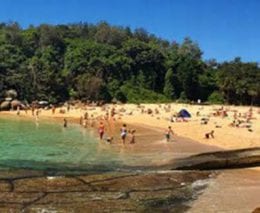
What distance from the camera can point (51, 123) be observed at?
6019 cm

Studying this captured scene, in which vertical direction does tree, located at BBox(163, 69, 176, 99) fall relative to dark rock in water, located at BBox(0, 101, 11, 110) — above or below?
above

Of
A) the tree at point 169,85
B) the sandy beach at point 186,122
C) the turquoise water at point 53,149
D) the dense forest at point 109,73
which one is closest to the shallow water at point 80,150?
the turquoise water at point 53,149

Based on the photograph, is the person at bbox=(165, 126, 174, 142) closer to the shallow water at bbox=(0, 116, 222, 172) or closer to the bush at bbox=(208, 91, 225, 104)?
the shallow water at bbox=(0, 116, 222, 172)

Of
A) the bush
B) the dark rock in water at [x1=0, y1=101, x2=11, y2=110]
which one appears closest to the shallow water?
the dark rock in water at [x1=0, y1=101, x2=11, y2=110]

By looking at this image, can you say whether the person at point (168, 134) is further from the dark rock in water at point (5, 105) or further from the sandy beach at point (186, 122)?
the dark rock in water at point (5, 105)

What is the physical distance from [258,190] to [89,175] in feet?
22.7

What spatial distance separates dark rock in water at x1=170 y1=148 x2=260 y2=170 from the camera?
24.2m

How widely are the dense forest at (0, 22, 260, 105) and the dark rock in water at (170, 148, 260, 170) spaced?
192 feet

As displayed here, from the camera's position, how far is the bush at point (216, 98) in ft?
306

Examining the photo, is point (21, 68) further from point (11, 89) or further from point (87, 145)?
point (87, 145)

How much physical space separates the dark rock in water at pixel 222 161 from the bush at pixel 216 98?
225 ft

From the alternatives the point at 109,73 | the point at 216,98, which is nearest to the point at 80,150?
the point at 109,73

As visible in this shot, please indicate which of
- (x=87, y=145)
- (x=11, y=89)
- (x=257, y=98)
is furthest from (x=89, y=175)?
(x=257, y=98)

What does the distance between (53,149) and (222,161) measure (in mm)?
14089
